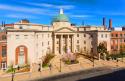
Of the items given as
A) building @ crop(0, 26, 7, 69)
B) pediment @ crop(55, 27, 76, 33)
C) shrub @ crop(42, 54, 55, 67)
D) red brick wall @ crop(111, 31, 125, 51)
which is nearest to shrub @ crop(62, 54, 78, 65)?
shrub @ crop(42, 54, 55, 67)

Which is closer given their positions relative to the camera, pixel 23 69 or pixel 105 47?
pixel 23 69

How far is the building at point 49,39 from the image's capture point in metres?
70.0

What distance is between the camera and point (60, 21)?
88.1 metres

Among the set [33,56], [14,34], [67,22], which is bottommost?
[33,56]

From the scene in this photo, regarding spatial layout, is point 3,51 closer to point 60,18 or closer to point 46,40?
point 46,40

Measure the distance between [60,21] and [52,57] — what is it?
15.8 meters

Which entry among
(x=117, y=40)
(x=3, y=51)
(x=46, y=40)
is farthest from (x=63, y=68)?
(x=117, y=40)

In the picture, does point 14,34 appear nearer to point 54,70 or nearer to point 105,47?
point 54,70

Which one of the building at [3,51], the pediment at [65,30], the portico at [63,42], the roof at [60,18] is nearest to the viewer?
the building at [3,51]

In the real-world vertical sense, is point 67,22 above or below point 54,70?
above

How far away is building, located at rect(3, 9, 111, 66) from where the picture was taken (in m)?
70.0

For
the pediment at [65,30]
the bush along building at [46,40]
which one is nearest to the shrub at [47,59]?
the bush along building at [46,40]

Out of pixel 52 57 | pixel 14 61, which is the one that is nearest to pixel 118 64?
pixel 52 57

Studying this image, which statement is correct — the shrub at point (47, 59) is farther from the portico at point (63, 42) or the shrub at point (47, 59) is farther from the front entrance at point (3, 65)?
the front entrance at point (3, 65)
